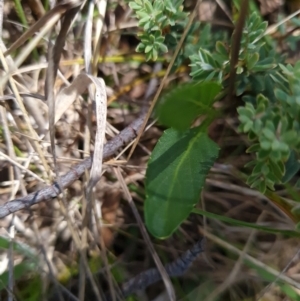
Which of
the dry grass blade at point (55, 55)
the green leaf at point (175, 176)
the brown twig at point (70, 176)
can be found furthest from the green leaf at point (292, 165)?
the dry grass blade at point (55, 55)

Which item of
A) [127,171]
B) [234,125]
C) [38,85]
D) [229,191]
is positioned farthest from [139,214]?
[38,85]

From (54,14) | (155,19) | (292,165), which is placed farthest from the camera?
(155,19)

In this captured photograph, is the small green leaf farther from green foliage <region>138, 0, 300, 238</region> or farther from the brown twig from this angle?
the brown twig

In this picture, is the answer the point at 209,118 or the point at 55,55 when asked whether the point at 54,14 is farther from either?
the point at 209,118

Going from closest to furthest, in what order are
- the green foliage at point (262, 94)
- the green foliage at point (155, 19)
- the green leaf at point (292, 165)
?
the green foliage at point (262, 94) → the green leaf at point (292, 165) → the green foliage at point (155, 19)

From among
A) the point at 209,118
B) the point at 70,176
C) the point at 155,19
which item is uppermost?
the point at 155,19

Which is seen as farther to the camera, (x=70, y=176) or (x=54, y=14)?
(x=70, y=176)

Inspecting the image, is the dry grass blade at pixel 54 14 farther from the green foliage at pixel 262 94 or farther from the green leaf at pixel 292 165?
the green leaf at pixel 292 165

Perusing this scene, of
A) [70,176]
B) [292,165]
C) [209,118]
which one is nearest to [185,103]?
[209,118]
